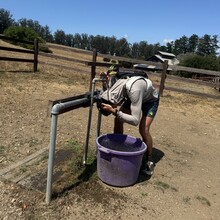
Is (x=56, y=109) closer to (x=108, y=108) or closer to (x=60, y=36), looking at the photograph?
(x=108, y=108)

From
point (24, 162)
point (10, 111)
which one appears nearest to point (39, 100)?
point (10, 111)

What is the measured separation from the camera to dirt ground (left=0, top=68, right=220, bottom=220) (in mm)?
2775

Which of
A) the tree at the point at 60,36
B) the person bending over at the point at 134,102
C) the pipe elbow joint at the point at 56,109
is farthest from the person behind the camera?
the tree at the point at 60,36

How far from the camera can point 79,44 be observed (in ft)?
397

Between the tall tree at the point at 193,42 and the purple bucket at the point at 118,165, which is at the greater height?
the tall tree at the point at 193,42

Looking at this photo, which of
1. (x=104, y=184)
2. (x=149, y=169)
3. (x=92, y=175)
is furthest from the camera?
(x=149, y=169)

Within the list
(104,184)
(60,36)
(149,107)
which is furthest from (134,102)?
(60,36)

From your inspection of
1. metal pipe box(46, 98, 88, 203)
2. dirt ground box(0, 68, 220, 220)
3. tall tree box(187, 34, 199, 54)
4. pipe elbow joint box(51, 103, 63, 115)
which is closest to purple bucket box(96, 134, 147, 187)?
dirt ground box(0, 68, 220, 220)

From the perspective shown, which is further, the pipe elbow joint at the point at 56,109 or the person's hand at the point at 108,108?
the person's hand at the point at 108,108

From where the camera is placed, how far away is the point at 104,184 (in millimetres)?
3227

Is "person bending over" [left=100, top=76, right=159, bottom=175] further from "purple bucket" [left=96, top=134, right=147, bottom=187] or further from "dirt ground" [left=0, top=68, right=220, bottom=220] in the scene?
"dirt ground" [left=0, top=68, right=220, bottom=220]

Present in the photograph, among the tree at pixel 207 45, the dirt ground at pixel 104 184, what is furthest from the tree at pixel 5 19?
the dirt ground at pixel 104 184

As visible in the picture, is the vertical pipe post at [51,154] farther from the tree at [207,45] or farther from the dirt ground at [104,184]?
the tree at [207,45]

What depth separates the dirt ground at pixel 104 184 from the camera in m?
2.78
